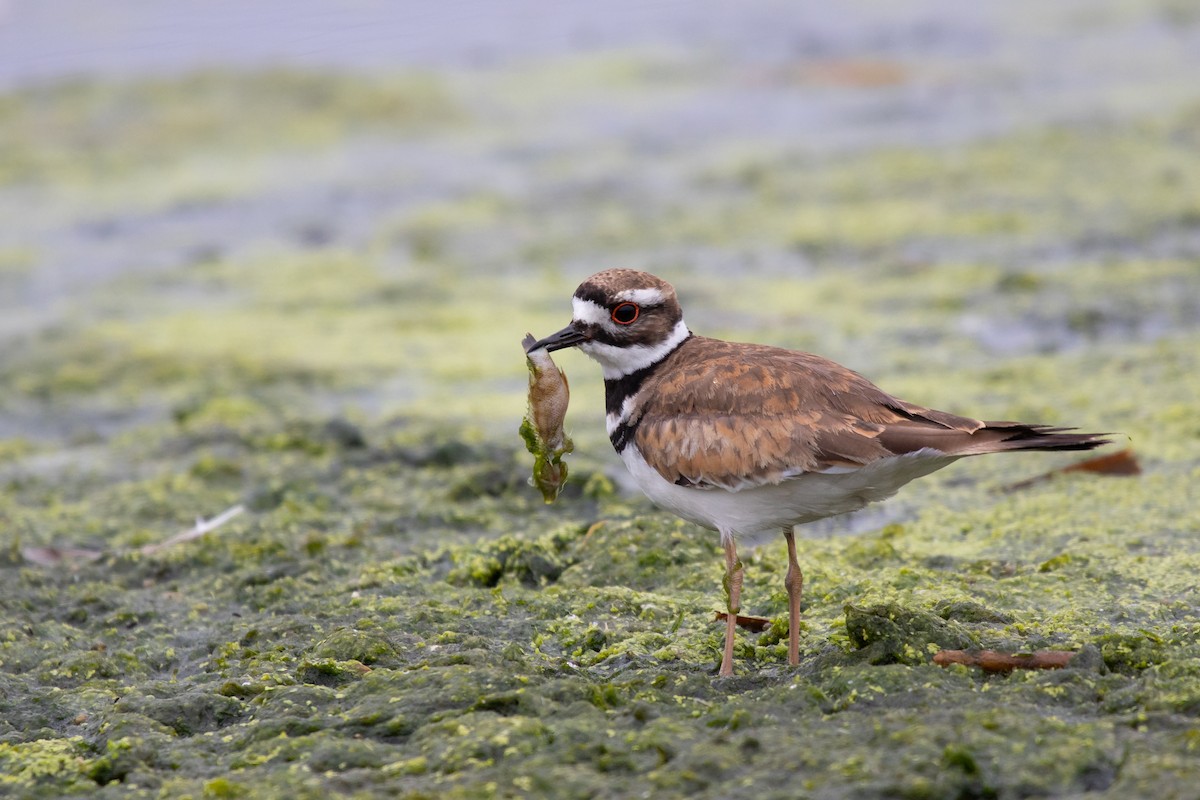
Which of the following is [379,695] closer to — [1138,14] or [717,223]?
[717,223]

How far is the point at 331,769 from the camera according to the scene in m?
3.54

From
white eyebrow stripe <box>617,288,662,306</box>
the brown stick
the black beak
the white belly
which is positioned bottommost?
the brown stick

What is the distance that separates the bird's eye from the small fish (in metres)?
0.27

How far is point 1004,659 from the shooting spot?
3971mm

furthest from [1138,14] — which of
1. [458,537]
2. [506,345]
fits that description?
[458,537]

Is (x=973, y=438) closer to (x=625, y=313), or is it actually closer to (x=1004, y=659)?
(x=1004, y=659)

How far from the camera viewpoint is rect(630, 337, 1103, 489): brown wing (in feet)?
13.5

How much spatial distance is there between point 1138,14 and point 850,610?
48.8 feet

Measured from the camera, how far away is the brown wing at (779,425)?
412 centimetres

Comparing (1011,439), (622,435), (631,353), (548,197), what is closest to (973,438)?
(1011,439)

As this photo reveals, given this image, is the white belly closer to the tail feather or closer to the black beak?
the tail feather

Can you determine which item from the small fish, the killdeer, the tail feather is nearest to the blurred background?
the small fish

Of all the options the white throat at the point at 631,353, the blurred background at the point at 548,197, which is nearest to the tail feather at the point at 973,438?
the white throat at the point at 631,353

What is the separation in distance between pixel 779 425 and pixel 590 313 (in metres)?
0.97
